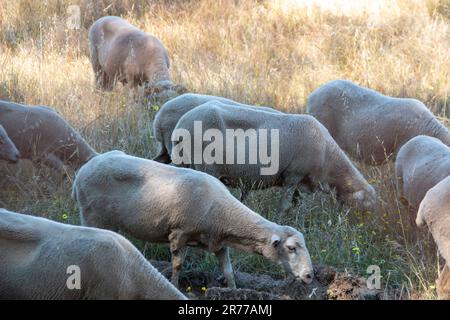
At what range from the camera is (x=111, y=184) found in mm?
6648

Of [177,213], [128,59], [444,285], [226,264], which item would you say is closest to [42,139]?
[177,213]

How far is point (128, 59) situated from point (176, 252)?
561 centimetres

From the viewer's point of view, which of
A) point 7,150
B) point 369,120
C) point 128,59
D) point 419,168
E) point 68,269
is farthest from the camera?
point 128,59

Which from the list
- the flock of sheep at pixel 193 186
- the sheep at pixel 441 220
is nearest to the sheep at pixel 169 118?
the flock of sheep at pixel 193 186

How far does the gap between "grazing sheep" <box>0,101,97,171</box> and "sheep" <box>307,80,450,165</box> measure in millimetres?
2764

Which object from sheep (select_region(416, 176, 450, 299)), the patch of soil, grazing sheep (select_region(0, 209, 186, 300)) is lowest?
the patch of soil

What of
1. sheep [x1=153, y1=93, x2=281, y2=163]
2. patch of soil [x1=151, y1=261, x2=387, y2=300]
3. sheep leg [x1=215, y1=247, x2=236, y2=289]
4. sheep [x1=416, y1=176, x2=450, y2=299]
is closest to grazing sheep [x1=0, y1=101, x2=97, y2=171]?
sheep [x1=153, y1=93, x2=281, y2=163]

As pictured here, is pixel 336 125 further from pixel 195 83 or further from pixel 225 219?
pixel 225 219

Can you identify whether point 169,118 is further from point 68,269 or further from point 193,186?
point 68,269

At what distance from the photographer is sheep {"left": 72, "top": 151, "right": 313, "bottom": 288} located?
6.41 m

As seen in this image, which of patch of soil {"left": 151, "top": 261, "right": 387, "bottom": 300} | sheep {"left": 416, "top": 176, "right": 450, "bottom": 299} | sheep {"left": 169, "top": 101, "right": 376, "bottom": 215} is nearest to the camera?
patch of soil {"left": 151, "top": 261, "right": 387, "bottom": 300}

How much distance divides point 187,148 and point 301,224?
1234 mm

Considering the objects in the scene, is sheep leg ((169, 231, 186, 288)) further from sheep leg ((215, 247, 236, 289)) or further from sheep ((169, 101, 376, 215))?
sheep ((169, 101, 376, 215))

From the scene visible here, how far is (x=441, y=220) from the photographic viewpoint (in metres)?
6.27
